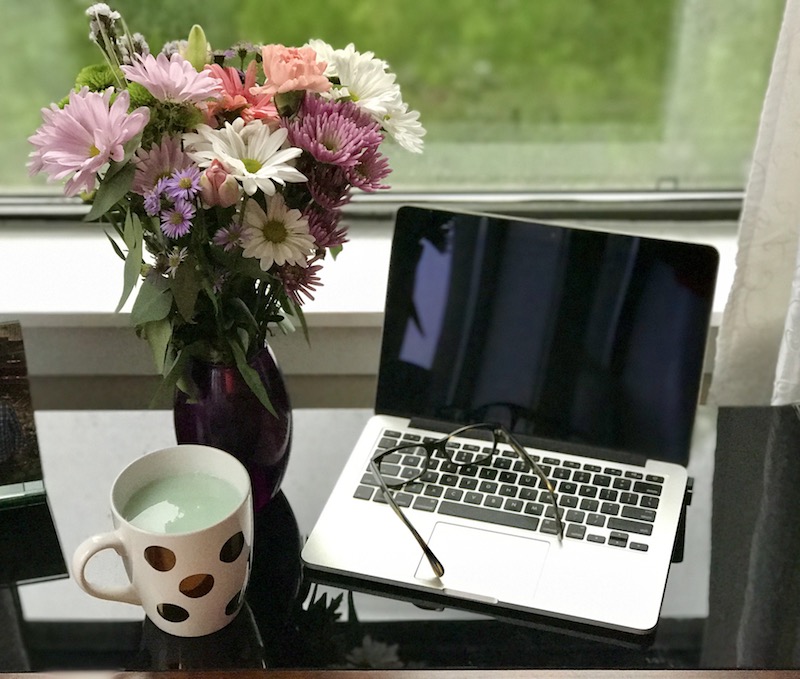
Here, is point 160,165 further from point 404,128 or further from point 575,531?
point 575,531

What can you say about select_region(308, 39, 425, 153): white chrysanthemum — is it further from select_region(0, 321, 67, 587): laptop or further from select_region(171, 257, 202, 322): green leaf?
select_region(0, 321, 67, 587): laptop

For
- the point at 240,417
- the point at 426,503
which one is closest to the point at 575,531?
the point at 426,503

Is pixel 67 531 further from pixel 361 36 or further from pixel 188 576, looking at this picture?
pixel 361 36

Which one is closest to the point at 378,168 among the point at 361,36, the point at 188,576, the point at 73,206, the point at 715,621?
the point at 188,576

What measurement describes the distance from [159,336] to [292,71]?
21 centimetres

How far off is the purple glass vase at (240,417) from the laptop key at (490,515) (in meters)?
0.15

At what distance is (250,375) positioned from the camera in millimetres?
769

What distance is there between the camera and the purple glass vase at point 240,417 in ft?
2.59

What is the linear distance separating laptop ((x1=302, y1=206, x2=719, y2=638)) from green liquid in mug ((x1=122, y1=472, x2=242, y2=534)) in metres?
0.09

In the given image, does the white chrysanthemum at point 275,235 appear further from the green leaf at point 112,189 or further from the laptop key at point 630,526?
the laptop key at point 630,526

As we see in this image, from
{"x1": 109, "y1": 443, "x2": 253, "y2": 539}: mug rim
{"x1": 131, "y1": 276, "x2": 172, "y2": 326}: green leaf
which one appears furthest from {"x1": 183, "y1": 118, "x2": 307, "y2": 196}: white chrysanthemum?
{"x1": 109, "y1": 443, "x2": 253, "y2": 539}: mug rim

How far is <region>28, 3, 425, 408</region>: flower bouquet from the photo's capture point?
25.7 inches

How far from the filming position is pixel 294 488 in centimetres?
91

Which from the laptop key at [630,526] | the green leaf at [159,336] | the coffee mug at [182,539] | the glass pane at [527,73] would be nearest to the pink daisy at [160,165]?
the green leaf at [159,336]
